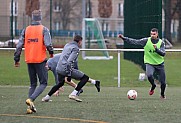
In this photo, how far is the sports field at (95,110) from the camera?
34.3ft

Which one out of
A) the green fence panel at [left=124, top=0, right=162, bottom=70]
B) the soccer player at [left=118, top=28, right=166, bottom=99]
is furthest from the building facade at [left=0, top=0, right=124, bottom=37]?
the soccer player at [left=118, top=28, right=166, bottom=99]

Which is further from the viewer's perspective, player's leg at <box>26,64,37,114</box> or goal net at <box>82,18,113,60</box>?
goal net at <box>82,18,113,60</box>

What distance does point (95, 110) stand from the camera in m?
11.8

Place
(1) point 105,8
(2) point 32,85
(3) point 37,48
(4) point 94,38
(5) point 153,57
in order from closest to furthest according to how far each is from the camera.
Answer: (3) point 37,48, (2) point 32,85, (5) point 153,57, (4) point 94,38, (1) point 105,8

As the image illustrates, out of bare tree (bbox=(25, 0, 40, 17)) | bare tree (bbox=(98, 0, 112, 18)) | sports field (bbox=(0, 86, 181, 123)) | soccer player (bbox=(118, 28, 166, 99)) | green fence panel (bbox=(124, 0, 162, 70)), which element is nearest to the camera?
sports field (bbox=(0, 86, 181, 123))

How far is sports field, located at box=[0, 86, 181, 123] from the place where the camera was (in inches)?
412

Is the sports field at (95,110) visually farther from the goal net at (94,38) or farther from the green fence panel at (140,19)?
the goal net at (94,38)

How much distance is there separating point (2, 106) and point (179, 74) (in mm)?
14970

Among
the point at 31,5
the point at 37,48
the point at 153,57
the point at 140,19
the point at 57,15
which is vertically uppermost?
the point at 31,5

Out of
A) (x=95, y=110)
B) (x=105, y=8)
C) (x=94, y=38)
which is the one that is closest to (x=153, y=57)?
(x=95, y=110)

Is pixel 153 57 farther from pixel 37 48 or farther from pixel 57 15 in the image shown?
pixel 57 15

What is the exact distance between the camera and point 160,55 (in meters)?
14.6

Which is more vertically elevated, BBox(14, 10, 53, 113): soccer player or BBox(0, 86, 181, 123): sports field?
BBox(14, 10, 53, 113): soccer player

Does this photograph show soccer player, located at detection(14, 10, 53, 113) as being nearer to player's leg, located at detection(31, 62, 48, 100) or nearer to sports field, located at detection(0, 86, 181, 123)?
player's leg, located at detection(31, 62, 48, 100)
